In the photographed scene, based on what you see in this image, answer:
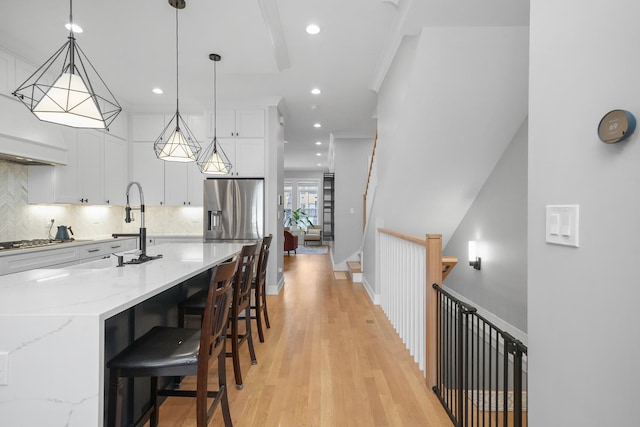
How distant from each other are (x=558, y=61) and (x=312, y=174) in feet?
36.7

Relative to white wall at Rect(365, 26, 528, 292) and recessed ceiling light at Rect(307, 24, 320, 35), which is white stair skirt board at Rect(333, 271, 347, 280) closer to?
white wall at Rect(365, 26, 528, 292)

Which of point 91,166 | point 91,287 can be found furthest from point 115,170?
point 91,287

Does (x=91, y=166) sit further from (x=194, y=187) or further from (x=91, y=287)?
(x=91, y=287)

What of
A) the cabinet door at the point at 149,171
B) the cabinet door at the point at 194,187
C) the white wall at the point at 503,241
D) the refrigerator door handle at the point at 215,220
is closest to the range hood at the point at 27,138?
the cabinet door at the point at 149,171

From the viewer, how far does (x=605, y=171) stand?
2.54 ft

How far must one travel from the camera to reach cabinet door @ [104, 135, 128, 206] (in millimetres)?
4703

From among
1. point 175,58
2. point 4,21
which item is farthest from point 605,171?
point 4,21

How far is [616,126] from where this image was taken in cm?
72

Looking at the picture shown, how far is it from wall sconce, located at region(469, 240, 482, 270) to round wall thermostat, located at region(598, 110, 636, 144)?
3.74m

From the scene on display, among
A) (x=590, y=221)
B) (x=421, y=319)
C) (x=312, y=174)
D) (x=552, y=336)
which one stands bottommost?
(x=421, y=319)

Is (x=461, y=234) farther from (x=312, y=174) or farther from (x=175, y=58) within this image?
(x=312, y=174)

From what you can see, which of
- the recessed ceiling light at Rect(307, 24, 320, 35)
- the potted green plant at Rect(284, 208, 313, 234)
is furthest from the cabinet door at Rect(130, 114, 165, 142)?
the potted green plant at Rect(284, 208, 313, 234)

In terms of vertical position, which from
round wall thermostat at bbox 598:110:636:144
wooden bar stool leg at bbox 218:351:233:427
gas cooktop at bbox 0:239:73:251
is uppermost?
round wall thermostat at bbox 598:110:636:144

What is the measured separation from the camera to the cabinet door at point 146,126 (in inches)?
203
